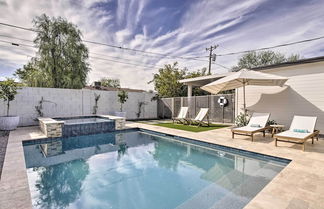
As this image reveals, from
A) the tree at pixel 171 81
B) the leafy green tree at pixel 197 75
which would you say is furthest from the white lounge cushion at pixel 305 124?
the tree at pixel 171 81

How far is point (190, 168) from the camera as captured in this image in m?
Answer: 4.18

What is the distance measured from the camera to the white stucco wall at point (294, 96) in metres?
6.50

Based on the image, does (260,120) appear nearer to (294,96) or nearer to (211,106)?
(294,96)

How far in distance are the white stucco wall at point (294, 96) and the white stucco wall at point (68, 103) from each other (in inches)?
343

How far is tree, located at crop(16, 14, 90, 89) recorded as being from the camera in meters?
12.9

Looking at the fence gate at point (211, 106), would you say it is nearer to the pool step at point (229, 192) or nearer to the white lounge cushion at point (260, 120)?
the white lounge cushion at point (260, 120)

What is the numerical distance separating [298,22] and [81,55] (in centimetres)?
1526

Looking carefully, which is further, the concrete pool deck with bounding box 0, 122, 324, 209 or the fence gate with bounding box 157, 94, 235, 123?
the fence gate with bounding box 157, 94, 235, 123

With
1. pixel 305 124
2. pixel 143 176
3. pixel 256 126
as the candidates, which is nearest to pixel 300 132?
pixel 305 124

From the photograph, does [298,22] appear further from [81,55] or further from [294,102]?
[81,55]

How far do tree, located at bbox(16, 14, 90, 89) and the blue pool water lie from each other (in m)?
9.05

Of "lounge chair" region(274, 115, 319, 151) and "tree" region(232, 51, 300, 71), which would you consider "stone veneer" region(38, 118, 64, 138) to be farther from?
"tree" region(232, 51, 300, 71)

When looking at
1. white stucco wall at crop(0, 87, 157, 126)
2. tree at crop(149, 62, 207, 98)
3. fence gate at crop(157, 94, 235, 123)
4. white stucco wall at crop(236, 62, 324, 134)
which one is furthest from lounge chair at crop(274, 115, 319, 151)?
tree at crop(149, 62, 207, 98)

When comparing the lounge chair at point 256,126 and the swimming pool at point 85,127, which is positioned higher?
the lounge chair at point 256,126
